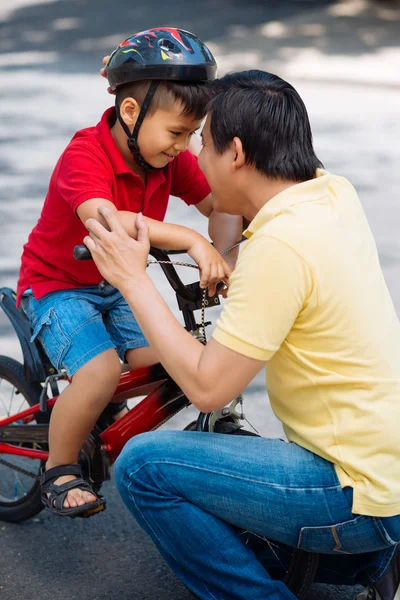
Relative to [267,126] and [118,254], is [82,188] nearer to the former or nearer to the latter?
[118,254]

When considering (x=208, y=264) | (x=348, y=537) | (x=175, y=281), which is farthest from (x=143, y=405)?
(x=348, y=537)

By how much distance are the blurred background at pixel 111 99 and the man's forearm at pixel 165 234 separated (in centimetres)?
118

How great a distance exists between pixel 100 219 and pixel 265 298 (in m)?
0.65

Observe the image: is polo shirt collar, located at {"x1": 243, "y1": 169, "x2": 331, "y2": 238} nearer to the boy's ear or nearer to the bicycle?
the bicycle

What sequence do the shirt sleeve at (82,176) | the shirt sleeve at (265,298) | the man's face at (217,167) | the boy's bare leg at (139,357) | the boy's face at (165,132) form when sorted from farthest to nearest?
the boy's bare leg at (139,357) → the boy's face at (165,132) → the shirt sleeve at (82,176) → the man's face at (217,167) → the shirt sleeve at (265,298)

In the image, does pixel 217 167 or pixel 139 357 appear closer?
pixel 217 167

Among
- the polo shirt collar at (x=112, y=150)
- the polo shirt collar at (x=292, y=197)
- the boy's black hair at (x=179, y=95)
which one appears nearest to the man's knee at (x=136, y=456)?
the polo shirt collar at (x=292, y=197)

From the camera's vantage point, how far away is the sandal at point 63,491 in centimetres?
296

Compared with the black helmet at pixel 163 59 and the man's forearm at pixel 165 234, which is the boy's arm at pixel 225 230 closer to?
the man's forearm at pixel 165 234

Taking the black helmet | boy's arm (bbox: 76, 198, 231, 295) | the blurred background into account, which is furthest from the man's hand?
the blurred background

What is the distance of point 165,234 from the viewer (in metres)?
2.66

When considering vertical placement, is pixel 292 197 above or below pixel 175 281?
above

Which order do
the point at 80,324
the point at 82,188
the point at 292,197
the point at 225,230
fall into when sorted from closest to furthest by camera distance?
the point at 292,197 < the point at 82,188 < the point at 80,324 < the point at 225,230

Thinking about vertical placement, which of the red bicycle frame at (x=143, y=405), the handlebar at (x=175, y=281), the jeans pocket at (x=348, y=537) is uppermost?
the handlebar at (x=175, y=281)
